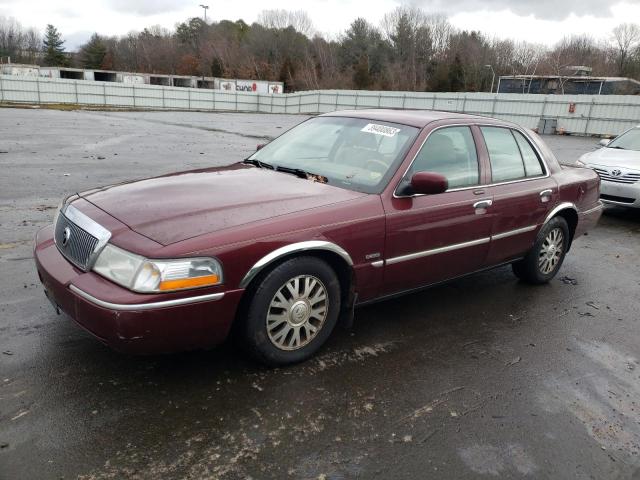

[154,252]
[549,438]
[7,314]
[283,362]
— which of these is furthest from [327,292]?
[7,314]

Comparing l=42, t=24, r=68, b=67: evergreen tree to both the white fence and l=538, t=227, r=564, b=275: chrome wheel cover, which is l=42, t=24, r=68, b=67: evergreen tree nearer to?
the white fence

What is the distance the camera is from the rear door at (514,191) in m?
4.44

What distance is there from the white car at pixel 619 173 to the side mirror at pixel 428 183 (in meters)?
6.02

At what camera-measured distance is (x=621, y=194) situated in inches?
323

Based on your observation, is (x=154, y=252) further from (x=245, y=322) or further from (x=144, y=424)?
(x=144, y=424)

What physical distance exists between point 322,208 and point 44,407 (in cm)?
191

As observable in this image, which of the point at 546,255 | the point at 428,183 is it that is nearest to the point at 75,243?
the point at 428,183

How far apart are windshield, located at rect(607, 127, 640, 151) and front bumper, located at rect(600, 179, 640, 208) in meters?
1.39

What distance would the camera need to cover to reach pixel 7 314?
3768mm

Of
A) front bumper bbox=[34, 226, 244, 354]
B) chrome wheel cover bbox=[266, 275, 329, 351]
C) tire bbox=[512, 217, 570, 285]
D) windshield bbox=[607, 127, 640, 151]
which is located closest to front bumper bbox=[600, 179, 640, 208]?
windshield bbox=[607, 127, 640, 151]

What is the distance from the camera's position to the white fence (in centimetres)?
2830

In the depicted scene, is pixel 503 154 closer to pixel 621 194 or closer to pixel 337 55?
pixel 621 194

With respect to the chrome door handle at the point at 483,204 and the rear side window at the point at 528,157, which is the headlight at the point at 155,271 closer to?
the chrome door handle at the point at 483,204

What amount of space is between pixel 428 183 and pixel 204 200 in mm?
1493
